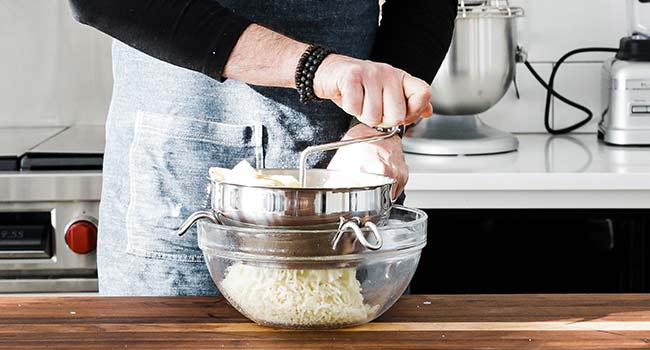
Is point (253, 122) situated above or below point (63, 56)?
below

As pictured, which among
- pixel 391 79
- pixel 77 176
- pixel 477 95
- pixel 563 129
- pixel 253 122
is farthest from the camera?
pixel 563 129

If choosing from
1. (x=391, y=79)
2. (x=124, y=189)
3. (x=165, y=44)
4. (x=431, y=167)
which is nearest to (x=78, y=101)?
(x=431, y=167)

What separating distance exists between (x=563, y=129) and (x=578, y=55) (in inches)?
6.6

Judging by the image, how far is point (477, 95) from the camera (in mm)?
2037

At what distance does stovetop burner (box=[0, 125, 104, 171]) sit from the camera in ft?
6.03

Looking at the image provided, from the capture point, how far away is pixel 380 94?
1017mm

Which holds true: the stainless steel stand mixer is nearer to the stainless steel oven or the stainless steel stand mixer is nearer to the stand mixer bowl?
the stand mixer bowl

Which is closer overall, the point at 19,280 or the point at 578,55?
the point at 19,280

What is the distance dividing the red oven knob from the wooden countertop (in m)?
0.65

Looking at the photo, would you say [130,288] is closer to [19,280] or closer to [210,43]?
[210,43]

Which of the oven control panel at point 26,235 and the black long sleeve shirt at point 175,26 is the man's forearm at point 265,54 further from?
the oven control panel at point 26,235

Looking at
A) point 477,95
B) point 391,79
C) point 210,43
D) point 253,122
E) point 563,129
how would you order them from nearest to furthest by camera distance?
point 391,79 → point 210,43 → point 253,122 → point 477,95 → point 563,129

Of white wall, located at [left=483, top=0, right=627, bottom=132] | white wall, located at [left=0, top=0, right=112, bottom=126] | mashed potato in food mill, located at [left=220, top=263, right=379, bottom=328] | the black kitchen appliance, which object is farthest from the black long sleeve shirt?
white wall, located at [left=483, top=0, right=627, bottom=132]

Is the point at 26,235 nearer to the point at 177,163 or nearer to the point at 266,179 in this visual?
the point at 177,163
